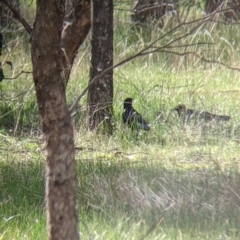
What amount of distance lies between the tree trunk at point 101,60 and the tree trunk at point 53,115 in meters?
3.72

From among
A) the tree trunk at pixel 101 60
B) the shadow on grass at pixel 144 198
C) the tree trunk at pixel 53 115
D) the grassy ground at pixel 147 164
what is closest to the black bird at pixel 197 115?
the grassy ground at pixel 147 164

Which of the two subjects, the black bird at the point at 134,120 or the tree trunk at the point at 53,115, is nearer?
the tree trunk at the point at 53,115

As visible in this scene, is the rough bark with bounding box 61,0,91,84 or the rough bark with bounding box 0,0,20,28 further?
the rough bark with bounding box 0,0,20,28

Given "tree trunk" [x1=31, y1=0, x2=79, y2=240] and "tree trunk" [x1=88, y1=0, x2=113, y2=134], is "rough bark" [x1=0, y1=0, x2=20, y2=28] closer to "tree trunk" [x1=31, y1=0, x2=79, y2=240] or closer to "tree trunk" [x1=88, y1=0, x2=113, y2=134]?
"tree trunk" [x1=88, y1=0, x2=113, y2=134]

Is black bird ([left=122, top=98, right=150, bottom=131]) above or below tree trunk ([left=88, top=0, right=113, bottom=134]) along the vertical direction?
below

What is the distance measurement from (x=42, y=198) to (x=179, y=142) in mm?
1837

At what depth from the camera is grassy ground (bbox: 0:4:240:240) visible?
4.04 m

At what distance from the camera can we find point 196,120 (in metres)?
6.42

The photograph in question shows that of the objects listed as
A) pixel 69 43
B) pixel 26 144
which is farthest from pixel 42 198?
pixel 69 43

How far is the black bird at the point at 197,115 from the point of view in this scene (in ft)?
21.2

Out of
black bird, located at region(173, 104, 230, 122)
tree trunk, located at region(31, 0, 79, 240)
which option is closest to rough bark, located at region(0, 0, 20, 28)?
black bird, located at region(173, 104, 230, 122)

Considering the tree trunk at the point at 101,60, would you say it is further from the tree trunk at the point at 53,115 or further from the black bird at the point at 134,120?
the tree trunk at the point at 53,115

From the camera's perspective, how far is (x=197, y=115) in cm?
655

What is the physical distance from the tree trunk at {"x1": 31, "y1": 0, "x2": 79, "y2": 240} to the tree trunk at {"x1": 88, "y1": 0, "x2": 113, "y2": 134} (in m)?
3.72
